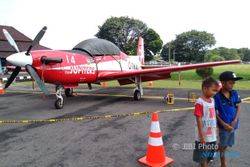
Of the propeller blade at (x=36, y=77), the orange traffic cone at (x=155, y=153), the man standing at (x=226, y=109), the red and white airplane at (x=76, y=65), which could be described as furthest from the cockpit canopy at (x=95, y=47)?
the man standing at (x=226, y=109)

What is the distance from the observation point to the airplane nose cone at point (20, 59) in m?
7.55

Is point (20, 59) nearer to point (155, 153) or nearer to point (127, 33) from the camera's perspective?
point (155, 153)

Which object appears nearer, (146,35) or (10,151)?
(10,151)

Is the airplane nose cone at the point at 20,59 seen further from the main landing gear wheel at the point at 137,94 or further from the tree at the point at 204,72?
the tree at the point at 204,72

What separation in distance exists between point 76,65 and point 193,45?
91.3 meters

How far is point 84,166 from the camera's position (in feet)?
12.3

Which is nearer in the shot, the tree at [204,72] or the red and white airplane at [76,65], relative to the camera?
the red and white airplane at [76,65]

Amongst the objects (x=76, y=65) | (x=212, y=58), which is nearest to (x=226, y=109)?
(x=76, y=65)

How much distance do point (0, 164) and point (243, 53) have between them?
554 ft

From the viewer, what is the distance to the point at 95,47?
10375 mm

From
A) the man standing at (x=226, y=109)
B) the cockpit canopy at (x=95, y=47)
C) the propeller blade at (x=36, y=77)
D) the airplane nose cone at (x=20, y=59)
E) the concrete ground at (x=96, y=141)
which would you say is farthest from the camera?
the cockpit canopy at (x=95, y=47)

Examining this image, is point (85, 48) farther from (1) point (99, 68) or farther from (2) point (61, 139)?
(2) point (61, 139)

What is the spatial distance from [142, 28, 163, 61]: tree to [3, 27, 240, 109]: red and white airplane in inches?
2344

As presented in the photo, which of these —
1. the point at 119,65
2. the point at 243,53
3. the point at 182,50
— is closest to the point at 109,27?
the point at 182,50
